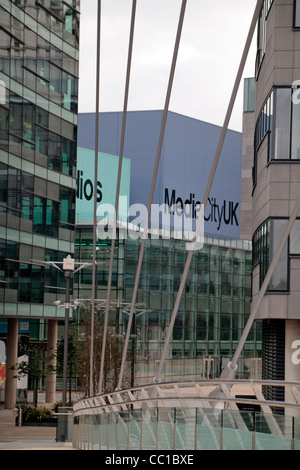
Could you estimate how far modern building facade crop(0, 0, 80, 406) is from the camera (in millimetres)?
43781

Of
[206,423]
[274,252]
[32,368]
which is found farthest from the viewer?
[32,368]

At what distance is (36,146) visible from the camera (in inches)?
1845

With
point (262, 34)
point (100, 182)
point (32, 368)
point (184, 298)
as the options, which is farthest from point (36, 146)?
point (100, 182)

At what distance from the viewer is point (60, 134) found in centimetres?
4919

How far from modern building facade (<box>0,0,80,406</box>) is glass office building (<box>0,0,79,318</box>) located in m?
0.05

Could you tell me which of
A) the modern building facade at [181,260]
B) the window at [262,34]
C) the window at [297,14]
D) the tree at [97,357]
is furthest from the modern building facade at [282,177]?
the modern building facade at [181,260]

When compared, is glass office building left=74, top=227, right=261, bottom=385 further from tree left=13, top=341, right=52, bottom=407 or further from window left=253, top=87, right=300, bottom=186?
window left=253, top=87, right=300, bottom=186

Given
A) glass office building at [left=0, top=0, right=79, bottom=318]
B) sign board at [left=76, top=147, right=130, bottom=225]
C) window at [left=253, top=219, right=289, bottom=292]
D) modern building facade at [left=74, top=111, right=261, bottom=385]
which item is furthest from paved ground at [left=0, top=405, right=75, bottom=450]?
sign board at [left=76, top=147, right=130, bottom=225]

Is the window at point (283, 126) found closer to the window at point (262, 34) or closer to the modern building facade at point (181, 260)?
the window at point (262, 34)

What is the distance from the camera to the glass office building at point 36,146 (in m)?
43.8

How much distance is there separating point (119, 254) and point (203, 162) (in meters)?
26.0

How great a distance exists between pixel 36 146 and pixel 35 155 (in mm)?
519

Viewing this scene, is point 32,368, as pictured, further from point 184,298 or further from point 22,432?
point 184,298
